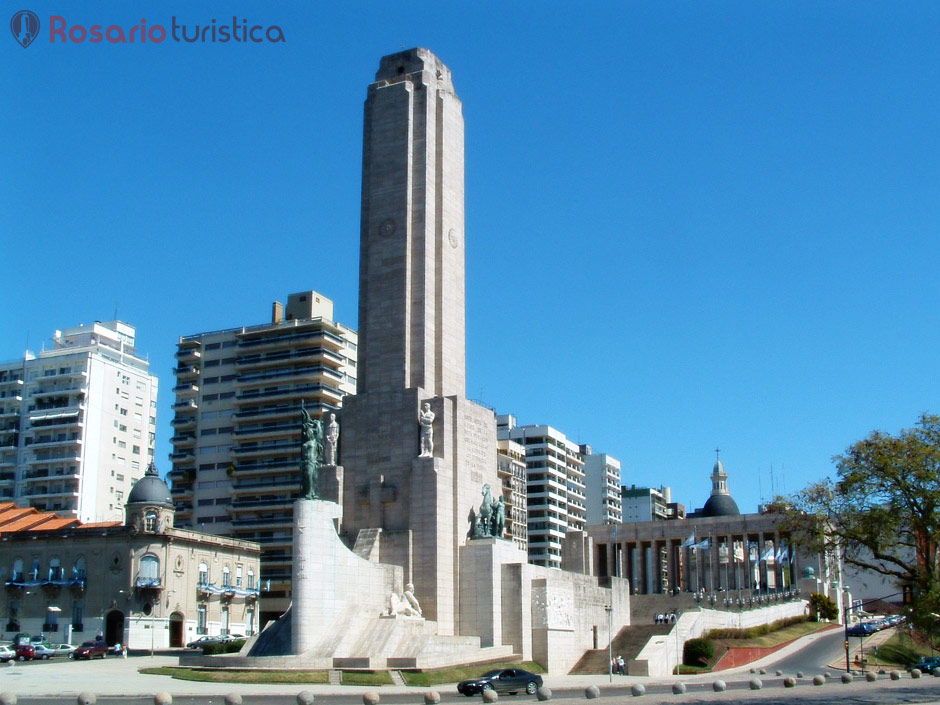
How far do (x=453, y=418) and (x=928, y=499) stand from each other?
25476 mm

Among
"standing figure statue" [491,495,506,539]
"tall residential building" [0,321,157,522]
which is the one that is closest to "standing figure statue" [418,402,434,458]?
"standing figure statue" [491,495,506,539]

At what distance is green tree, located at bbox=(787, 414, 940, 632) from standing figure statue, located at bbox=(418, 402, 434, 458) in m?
21.0

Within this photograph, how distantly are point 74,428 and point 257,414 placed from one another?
1800cm

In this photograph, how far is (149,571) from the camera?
7188 cm

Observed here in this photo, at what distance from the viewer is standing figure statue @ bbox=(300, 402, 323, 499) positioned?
45906mm

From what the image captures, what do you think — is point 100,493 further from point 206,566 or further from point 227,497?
point 206,566

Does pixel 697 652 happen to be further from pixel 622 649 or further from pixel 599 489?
pixel 599 489

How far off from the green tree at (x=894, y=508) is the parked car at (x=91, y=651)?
38.0 m

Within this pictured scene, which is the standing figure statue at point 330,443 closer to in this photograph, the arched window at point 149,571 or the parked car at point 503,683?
the parked car at point 503,683

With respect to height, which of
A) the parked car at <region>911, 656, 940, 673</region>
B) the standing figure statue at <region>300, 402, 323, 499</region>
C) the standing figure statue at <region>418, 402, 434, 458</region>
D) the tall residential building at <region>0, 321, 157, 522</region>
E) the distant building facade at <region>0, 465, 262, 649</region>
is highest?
the tall residential building at <region>0, 321, 157, 522</region>

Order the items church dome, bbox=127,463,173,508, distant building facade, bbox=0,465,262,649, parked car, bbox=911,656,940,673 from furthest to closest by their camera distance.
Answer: church dome, bbox=127,463,173,508 → distant building facade, bbox=0,465,262,649 → parked car, bbox=911,656,940,673

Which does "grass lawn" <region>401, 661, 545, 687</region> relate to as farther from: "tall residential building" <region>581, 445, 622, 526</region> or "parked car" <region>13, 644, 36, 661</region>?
"tall residential building" <region>581, 445, 622, 526</region>

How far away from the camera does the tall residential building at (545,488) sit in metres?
126

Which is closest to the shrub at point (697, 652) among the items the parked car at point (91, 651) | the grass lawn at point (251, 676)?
the grass lawn at point (251, 676)
